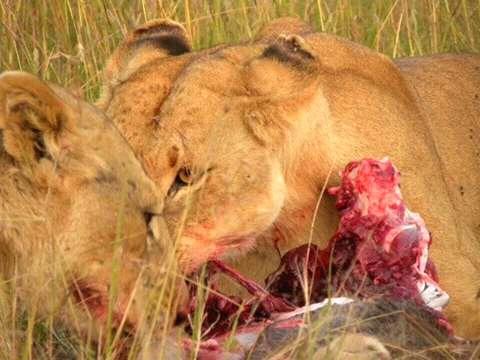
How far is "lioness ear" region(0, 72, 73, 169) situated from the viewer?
297 centimetres

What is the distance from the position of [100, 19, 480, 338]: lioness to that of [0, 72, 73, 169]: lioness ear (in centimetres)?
45

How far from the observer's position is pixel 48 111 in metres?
3.02

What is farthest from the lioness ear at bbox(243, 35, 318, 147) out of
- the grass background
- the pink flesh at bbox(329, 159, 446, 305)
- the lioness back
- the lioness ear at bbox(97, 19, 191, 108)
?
the grass background

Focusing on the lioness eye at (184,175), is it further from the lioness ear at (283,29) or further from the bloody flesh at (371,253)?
the lioness ear at (283,29)

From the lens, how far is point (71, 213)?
309cm

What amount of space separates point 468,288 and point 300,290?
522 mm

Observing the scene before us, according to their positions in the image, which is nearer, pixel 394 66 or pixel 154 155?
pixel 154 155

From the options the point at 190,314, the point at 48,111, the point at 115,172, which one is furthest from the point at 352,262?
the point at 48,111

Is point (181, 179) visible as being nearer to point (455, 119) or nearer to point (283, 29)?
point (283, 29)

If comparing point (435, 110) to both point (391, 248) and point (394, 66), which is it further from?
point (391, 248)

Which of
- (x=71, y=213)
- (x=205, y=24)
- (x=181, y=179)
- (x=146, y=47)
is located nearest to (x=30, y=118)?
(x=71, y=213)

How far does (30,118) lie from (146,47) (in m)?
1.10

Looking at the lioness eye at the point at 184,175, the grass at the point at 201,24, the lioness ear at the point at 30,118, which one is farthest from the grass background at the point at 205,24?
the lioness ear at the point at 30,118

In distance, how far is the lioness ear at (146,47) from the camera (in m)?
4.02
